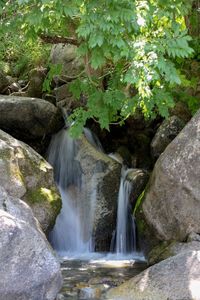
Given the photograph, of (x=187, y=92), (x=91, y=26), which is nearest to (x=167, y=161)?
(x=187, y=92)

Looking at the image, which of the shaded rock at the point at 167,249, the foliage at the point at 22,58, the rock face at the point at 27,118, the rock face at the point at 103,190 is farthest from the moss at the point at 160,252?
the foliage at the point at 22,58

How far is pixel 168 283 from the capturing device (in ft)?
18.4

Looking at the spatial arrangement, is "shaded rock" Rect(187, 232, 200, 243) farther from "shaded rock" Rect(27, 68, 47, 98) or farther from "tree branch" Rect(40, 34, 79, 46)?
"shaded rock" Rect(27, 68, 47, 98)

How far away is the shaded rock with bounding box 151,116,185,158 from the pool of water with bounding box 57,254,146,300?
9.02 ft

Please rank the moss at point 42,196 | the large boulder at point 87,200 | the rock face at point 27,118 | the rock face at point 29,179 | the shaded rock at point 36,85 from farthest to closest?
1. the shaded rock at point 36,85
2. the rock face at point 27,118
3. the large boulder at point 87,200
4. the moss at point 42,196
5. the rock face at point 29,179

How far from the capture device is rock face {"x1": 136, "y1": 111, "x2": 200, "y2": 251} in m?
7.41

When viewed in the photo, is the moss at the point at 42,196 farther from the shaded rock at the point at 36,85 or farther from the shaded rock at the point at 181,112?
the shaded rock at the point at 36,85

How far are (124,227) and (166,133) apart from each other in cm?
241

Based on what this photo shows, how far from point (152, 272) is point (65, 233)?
162 inches

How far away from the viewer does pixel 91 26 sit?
436 cm

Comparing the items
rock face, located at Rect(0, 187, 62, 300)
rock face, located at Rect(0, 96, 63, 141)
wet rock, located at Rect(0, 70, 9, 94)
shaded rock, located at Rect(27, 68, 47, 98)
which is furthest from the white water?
wet rock, located at Rect(0, 70, 9, 94)

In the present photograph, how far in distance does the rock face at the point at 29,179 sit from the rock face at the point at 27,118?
2901 mm

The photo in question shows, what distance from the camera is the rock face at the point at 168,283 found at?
541cm

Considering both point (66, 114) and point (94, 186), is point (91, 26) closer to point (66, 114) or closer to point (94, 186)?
point (94, 186)
